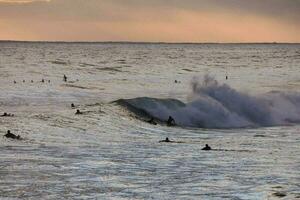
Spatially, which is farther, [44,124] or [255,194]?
[44,124]

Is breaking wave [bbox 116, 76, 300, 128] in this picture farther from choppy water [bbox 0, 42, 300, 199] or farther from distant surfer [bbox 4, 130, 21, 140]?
distant surfer [bbox 4, 130, 21, 140]

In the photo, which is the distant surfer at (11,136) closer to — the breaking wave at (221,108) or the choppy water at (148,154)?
the choppy water at (148,154)

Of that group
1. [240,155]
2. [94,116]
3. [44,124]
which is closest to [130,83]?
[94,116]

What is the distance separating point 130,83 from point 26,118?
99.3 ft

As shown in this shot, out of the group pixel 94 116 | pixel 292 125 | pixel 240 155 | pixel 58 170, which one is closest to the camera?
pixel 58 170

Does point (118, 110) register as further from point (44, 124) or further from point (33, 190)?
point (33, 190)

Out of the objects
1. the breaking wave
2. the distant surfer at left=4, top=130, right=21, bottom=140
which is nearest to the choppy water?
the breaking wave

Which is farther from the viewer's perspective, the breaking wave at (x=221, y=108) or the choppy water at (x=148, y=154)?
the breaking wave at (x=221, y=108)

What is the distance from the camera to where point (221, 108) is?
29781mm

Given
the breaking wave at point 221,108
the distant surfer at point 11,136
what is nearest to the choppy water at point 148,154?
the breaking wave at point 221,108

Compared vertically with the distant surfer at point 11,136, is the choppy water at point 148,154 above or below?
below

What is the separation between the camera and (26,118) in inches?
834

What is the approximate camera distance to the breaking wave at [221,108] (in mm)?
27464

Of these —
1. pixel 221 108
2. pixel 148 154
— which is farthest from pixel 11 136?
pixel 221 108
